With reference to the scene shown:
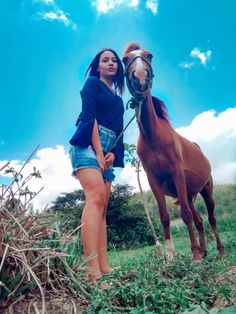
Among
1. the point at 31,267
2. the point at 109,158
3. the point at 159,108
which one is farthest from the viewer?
the point at 159,108

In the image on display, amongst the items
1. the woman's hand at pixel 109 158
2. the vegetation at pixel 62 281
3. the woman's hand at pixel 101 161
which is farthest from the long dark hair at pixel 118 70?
the vegetation at pixel 62 281

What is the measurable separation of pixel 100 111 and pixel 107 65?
18.3 inches

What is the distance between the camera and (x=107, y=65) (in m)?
3.65

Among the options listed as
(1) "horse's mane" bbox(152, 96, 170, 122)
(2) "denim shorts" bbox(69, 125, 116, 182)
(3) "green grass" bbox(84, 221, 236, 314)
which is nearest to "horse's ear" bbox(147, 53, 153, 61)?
(1) "horse's mane" bbox(152, 96, 170, 122)

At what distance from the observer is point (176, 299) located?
2.00 metres

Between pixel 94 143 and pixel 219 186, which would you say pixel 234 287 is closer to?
pixel 94 143

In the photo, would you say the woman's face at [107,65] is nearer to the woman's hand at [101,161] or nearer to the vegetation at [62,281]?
the woman's hand at [101,161]

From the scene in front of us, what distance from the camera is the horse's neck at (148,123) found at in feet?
14.4

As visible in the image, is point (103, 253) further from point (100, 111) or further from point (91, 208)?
point (100, 111)

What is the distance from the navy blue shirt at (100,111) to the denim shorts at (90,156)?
0.04 metres

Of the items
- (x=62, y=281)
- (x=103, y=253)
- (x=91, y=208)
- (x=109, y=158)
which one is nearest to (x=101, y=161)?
(x=109, y=158)

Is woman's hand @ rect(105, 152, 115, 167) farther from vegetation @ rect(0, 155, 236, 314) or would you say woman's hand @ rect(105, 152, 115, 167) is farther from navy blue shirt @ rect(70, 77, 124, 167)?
vegetation @ rect(0, 155, 236, 314)

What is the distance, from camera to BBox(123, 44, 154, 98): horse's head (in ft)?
13.4

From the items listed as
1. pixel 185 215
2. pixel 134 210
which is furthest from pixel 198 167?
pixel 134 210
